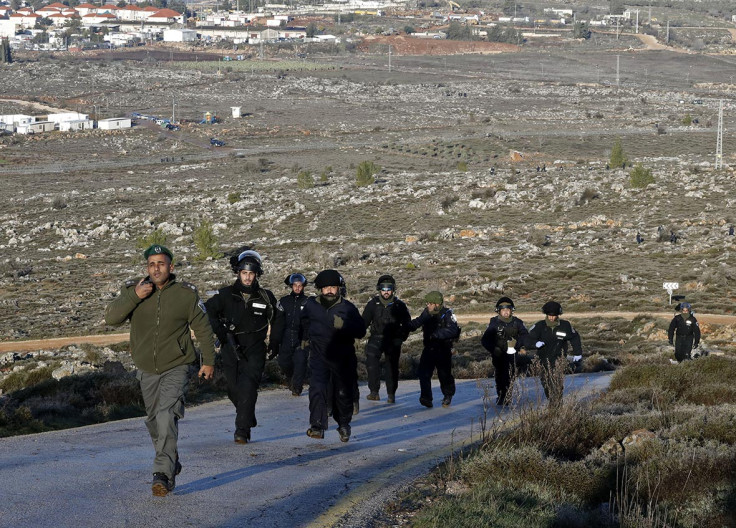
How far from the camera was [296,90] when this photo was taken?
13950cm

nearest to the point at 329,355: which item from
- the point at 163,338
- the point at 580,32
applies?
the point at 163,338

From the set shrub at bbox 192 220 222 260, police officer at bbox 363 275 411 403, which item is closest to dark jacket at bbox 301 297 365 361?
police officer at bbox 363 275 411 403

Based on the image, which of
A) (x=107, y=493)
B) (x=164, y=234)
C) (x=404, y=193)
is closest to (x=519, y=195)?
(x=404, y=193)

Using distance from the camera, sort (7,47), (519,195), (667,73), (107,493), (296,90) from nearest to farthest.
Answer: (107,493), (519,195), (296,90), (667,73), (7,47)

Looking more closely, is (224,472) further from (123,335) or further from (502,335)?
(123,335)

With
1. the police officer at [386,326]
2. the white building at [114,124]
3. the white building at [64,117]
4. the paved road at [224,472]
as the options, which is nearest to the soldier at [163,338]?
the paved road at [224,472]

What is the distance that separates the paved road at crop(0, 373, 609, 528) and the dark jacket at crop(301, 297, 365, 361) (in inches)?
39.2

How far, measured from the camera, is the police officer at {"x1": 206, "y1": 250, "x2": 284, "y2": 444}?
9.84 meters

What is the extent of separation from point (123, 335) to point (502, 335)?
61.6 ft

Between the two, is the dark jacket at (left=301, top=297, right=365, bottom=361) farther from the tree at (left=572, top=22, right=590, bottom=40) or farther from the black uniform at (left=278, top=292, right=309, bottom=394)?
the tree at (left=572, top=22, right=590, bottom=40)

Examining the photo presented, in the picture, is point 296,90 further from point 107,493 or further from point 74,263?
point 107,493

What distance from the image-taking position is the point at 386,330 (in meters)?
13.6

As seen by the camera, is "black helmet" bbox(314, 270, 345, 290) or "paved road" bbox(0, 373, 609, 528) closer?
"paved road" bbox(0, 373, 609, 528)

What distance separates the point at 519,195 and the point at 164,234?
19040 mm
